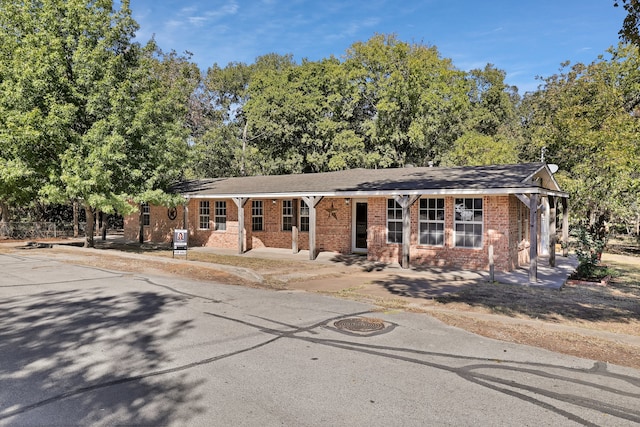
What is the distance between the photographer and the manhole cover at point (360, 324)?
22.1 feet

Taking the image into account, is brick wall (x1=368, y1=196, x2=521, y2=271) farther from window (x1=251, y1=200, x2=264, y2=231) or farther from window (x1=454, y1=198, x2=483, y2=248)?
window (x1=251, y1=200, x2=264, y2=231)

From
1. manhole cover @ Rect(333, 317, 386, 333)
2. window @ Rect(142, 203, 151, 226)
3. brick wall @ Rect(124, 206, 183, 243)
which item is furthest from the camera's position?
window @ Rect(142, 203, 151, 226)

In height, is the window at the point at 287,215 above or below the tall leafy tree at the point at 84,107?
below

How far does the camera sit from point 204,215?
21453mm

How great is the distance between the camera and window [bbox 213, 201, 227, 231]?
67.7 ft

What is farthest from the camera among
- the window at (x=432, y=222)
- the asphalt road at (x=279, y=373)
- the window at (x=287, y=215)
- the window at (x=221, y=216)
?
the window at (x=221, y=216)

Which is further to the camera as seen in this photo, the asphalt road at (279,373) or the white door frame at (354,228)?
the white door frame at (354,228)

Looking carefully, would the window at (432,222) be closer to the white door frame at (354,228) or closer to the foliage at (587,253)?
the white door frame at (354,228)

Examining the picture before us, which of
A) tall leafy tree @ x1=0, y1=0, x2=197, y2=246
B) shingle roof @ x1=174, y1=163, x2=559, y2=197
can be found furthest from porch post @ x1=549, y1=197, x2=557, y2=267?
tall leafy tree @ x1=0, y1=0, x2=197, y2=246

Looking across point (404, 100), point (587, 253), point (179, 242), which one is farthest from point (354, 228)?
point (404, 100)

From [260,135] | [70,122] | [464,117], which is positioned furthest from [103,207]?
[464,117]

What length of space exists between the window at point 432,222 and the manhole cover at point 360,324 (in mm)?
7596

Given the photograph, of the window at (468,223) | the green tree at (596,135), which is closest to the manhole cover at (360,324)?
the window at (468,223)

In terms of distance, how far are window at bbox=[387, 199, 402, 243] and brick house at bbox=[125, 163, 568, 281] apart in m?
0.04
